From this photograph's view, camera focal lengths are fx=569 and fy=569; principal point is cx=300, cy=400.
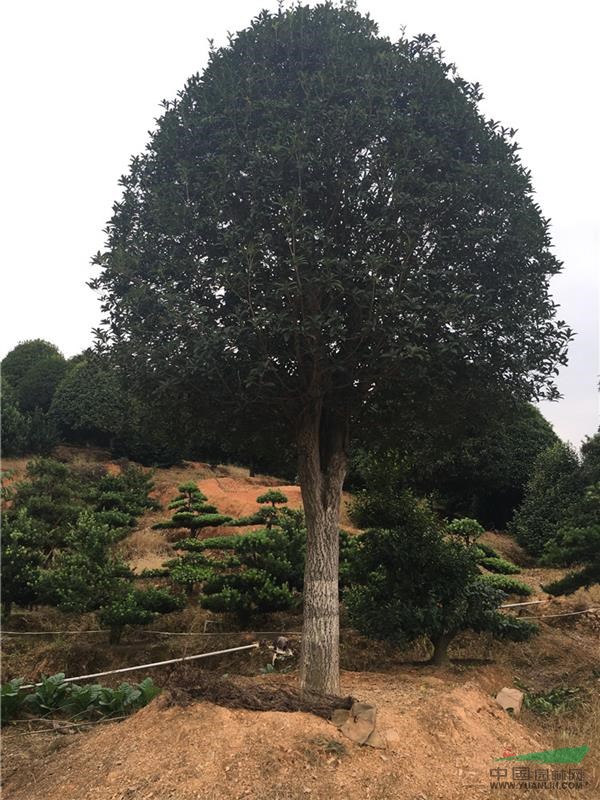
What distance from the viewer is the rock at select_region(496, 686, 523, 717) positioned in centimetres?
647

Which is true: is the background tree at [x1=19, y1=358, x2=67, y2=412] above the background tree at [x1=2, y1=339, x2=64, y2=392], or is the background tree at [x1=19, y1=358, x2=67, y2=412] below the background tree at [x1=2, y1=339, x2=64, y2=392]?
below

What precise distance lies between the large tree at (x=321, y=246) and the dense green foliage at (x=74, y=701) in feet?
6.50

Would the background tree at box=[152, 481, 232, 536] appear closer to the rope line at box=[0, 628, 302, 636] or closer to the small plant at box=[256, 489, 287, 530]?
the small plant at box=[256, 489, 287, 530]

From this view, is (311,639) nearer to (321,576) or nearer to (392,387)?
(321,576)

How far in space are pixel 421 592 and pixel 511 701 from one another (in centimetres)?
191

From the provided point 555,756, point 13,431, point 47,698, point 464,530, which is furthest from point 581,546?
point 13,431

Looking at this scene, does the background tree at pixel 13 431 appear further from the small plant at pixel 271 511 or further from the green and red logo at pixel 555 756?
the green and red logo at pixel 555 756

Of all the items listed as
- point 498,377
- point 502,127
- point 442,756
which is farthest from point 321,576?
point 502,127

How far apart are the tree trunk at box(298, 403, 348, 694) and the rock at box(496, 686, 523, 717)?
191cm

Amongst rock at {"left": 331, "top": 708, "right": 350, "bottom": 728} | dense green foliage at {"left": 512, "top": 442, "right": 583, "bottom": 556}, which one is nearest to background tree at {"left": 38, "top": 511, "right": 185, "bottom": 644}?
rock at {"left": 331, "top": 708, "right": 350, "bottom": 728}

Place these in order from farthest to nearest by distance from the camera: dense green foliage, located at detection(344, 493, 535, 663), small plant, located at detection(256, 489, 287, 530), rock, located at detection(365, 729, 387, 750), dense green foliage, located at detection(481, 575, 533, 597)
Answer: small plant, located at detection(256, 489, 287, 530) → dense green foliage, located at detection(481, 575, 533, 597) → dense green foliage, located at detection(344, 493, 535, 663) → rock, located at detection(365, 729, 387, 750)

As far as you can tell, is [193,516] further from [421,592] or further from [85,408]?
[85,408]

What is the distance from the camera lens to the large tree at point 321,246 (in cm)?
579

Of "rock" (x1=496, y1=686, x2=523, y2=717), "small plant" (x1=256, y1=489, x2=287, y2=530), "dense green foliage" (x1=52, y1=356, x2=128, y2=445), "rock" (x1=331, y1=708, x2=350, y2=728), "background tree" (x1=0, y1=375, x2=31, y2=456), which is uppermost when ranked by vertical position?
"dense green foliage" (x1=52, y1=356, x2=128, y2=445)
